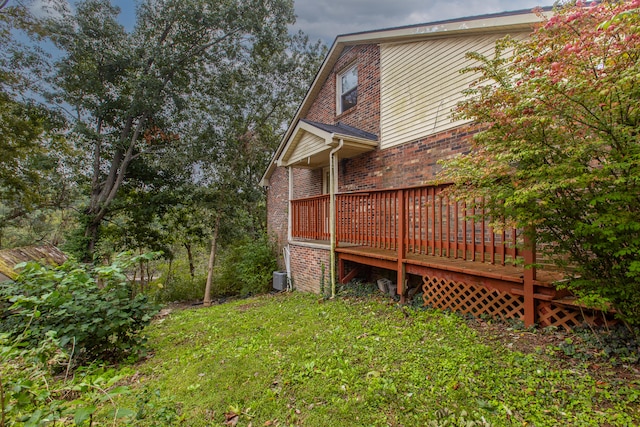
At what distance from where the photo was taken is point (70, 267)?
4141mm

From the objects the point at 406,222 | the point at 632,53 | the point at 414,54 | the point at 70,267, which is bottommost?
the point at 70,267

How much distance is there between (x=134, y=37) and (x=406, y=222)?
43.2 feet

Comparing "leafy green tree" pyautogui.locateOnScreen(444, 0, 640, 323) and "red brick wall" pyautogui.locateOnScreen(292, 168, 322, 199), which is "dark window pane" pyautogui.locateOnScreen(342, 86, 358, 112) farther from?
"leafy green tree" pyautogui.locateOnScreen(444, 0, 640, 323)

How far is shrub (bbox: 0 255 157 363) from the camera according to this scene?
11.6 feet

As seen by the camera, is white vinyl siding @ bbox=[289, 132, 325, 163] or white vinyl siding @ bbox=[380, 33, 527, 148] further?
white vinyl siding @ bbox=[289, 132, 325, 163]

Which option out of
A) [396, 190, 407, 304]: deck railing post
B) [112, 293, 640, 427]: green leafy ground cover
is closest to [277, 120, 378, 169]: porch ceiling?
[396, 190, 407, 304]: deck railing post

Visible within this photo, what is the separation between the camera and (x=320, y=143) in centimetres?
711

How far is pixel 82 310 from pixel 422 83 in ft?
25.2

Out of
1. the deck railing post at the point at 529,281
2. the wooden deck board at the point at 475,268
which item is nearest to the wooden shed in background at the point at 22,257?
the wooden deck board at the point at 475,268

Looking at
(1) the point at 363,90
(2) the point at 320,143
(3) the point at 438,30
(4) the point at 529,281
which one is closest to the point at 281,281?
(2) the point at 320,143

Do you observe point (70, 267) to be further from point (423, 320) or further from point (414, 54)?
point (414, 54)

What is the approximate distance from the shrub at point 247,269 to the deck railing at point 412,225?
2599 millimetres

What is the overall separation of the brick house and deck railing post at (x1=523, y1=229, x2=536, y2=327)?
13 mm

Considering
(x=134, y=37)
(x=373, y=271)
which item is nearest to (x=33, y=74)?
(x=134, y=37)
